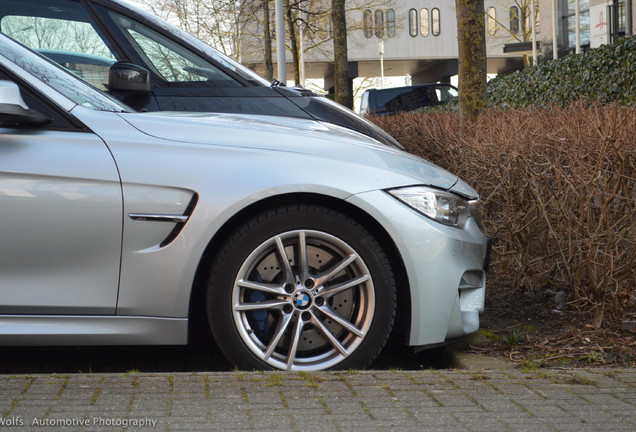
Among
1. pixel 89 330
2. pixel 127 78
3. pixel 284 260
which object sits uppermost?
pixel 127 78

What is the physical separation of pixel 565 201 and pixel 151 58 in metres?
3.07

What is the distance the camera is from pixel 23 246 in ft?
12.6

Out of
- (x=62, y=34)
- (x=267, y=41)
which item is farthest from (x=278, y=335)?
(x=267, y=41)

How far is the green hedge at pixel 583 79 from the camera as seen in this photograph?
12918 millimetres

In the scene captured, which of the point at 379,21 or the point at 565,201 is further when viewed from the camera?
the point at 379,21

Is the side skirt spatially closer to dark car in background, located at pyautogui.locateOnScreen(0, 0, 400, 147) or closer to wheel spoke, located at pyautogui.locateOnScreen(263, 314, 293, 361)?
wheel spoke, located at pyautogui.locateOnScreen(263, 314, 293, 361)

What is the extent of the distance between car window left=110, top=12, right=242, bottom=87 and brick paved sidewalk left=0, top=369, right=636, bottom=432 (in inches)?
123

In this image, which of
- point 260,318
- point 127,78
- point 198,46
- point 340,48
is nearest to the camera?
point 260,318

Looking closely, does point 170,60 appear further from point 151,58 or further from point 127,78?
point 127,78

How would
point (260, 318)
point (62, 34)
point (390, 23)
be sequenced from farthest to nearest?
point (390, 23), point (62, 34), point (260, 318)

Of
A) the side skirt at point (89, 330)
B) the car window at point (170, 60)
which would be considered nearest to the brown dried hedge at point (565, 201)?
the car window at point (170, 60)

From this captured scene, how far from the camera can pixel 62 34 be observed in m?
6.41

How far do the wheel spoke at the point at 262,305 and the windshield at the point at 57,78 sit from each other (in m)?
1.09

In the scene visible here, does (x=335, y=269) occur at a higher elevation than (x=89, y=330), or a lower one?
higher
